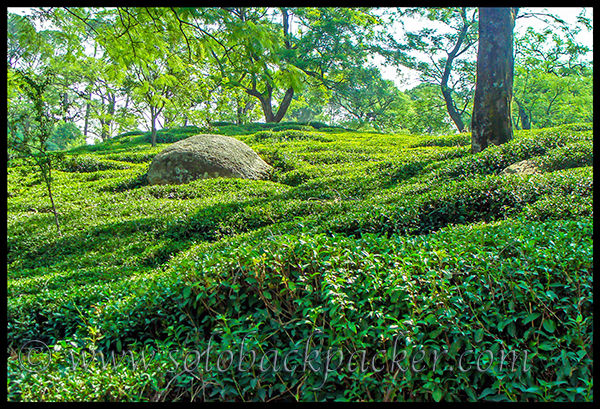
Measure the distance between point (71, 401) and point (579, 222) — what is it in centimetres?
455

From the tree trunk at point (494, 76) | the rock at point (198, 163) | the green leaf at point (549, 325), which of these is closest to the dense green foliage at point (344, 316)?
the green leaf at point (549, 325)

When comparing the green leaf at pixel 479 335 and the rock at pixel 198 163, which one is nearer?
the green leaf at pixel 479 335

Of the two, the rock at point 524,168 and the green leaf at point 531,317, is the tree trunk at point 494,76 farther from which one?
the green leaf at point 531,317

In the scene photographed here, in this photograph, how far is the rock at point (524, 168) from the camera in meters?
7.32

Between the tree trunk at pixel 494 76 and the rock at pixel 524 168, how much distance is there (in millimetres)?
1734

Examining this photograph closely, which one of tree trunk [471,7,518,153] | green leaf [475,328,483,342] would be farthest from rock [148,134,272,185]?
green leaf [475,328,483,342]

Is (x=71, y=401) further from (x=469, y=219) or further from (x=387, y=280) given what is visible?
(x=469, y=219)

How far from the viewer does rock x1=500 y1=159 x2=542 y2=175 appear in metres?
7.32

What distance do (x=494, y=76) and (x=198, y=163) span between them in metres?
7.74

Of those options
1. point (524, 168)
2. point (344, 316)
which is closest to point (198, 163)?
point (524, 168)

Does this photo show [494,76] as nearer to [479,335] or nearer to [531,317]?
[531,317]

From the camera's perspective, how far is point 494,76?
9.11 meters

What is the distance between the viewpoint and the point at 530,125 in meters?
29.1

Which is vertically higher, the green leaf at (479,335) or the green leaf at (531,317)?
the green leaf at (531,317)
